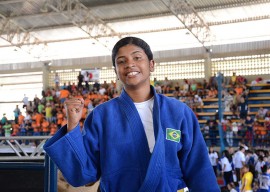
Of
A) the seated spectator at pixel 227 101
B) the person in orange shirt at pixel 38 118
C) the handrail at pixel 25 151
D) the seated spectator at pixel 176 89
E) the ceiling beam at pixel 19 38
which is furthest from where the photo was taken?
the ceiling beam at pixel 19 38

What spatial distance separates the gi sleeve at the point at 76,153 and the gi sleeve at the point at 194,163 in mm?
372

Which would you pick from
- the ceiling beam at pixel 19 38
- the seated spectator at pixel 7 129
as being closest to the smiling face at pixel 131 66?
the seated spectator at pixel 7 129

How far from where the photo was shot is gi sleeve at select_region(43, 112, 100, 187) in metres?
1.62

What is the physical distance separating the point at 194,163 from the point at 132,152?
0.96ft

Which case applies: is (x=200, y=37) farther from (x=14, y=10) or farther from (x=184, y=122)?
(x=184, y=122)

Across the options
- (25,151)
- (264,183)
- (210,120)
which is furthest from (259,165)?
(25,151)

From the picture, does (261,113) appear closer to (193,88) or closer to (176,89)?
(193,88)

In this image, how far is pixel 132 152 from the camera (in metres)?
1.66

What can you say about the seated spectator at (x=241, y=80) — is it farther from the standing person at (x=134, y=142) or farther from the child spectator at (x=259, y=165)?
the standing person at (x=134, y=142)

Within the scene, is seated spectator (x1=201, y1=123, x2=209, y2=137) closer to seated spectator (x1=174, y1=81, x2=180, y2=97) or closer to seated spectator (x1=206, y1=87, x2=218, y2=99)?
seated spectator (x1=206, y1=87, x2=218, y2=99)

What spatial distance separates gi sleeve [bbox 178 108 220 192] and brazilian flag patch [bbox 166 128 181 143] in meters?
0.04

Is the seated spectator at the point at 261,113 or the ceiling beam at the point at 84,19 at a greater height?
the ceiling beam at the point at 84,19

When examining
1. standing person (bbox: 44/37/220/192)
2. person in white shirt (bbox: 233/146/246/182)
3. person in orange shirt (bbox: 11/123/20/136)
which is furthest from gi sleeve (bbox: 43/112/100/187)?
person in orange shirt (bbox: 11/123/20/136)

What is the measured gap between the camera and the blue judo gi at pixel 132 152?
1.63 meters
